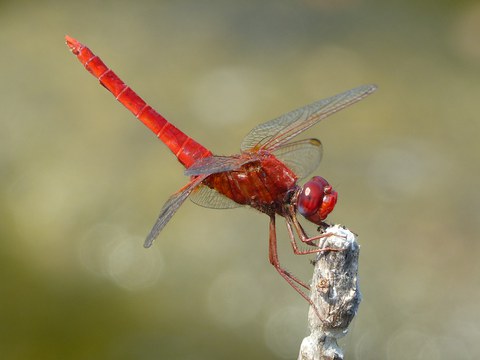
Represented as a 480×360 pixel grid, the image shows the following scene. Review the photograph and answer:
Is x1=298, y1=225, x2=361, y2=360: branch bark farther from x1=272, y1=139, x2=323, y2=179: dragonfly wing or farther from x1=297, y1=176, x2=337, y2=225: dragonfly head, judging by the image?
x1=272, y1=139, x2=323, y2=179: dragonfly wing

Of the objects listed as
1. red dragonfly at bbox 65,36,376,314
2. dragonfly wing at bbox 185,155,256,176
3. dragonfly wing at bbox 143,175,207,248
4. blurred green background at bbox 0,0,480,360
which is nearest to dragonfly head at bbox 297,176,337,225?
red dragonfly at bbox 65,36,376,314

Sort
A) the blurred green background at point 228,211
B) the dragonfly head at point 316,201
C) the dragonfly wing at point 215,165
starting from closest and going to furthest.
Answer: the dragonfly head at point 316,201, the dragonfly wing at point 215,165, the blurred green background at point 228,211

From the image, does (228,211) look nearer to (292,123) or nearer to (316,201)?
(292,123)

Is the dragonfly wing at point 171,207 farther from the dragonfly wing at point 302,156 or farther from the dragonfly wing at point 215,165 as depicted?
the dragonfly wing at point 302,156

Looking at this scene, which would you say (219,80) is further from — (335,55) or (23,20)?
(23,20)

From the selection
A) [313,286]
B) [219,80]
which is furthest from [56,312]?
[313,286]

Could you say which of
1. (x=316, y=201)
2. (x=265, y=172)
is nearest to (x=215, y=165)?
(x=265, y=172)

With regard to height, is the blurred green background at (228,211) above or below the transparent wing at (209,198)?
above

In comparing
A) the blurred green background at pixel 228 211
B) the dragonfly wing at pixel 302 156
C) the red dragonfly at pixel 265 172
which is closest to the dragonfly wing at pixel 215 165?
the red dragonfly at pixel 265 172
